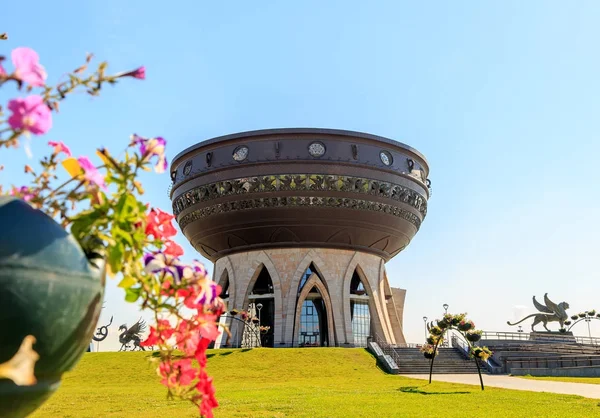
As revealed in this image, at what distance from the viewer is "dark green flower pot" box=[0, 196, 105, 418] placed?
2.25 meters

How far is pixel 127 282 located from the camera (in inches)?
101

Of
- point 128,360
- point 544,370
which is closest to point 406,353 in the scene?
point 544,370

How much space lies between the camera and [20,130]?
2.15 m

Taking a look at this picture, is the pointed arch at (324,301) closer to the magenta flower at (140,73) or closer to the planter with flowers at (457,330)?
the planter with flowers at (457,330)

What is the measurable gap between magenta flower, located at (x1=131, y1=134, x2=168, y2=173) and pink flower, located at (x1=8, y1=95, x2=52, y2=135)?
0.50m

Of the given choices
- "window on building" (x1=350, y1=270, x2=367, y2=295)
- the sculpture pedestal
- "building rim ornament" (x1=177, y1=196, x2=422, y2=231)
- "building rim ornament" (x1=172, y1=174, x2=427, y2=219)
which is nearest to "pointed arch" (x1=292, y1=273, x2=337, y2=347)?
"window on building" (x1=350, y1=270, x2=367, y2=295)

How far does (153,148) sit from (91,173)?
0.29 metres

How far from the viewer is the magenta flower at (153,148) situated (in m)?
2.58

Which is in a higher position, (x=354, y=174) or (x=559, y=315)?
(x=354, y=174)

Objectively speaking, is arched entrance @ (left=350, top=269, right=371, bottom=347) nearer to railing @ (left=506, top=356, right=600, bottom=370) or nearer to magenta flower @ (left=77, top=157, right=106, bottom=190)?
railing @ (left=506, top=356, right=600, bottom=370)

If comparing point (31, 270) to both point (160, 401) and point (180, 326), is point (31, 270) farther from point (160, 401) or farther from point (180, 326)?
point (160, 401)

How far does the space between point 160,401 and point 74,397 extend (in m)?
4.10

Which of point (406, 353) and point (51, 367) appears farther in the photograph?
point (406, 353)

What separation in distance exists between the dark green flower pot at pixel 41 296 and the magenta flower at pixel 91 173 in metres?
0.25
